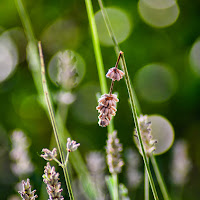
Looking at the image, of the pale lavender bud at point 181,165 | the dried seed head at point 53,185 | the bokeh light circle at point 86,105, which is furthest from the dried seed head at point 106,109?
the bokeh light circle at point 86,105

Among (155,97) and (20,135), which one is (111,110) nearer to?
(20,135)

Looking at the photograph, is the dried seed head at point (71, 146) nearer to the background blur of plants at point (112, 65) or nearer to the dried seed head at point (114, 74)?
the dried seed head at point (114, 74)

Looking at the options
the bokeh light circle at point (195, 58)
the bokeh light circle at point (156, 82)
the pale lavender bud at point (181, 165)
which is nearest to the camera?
the pale lavender bud at point (181, 165)

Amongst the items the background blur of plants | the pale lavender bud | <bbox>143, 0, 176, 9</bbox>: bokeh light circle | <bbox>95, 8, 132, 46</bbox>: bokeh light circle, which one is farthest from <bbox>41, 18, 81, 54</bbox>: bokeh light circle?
the pale lavender bud

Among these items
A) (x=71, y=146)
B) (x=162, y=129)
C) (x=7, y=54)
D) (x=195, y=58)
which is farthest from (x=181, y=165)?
(x=7, y=54)

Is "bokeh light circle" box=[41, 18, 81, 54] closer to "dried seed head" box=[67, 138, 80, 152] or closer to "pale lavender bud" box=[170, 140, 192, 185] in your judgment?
"pale lavender bud" box=[170, 140, 192, 185]

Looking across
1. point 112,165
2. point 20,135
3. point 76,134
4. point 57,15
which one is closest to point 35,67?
point 20,135

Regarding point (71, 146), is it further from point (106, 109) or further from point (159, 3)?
point (159, 3)
